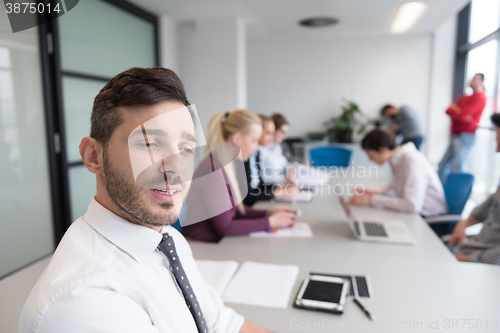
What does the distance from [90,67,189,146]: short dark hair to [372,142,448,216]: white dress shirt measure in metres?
1.95

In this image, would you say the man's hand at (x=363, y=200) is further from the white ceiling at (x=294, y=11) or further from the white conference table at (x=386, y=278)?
the white ceiling at (x=294, y=11)

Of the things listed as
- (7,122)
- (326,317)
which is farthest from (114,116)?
(7,122)

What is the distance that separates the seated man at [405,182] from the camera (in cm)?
223

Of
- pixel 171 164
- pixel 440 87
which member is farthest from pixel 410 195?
pixel 440 87

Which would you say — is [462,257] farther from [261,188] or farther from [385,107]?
[385,107]

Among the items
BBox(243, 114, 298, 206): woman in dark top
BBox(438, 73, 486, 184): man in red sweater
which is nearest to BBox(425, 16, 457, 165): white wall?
BBox(438, 73, 486, 184): man in red sweater

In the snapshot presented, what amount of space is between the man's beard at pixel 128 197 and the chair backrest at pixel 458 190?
2406 millimetres

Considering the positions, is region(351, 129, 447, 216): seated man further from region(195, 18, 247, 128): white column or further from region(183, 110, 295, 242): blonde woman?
region(195, 18, 247, 128): white column

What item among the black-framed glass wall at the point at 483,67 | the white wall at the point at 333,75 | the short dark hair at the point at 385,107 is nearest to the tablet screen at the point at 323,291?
the black-framed glass wall at the point at 483,67

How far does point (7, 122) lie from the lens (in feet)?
7.68

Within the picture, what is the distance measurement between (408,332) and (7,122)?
2.70 m

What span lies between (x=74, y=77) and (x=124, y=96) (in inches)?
109

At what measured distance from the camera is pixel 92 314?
56cm

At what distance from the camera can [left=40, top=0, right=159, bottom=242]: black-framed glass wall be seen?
2805 mm
